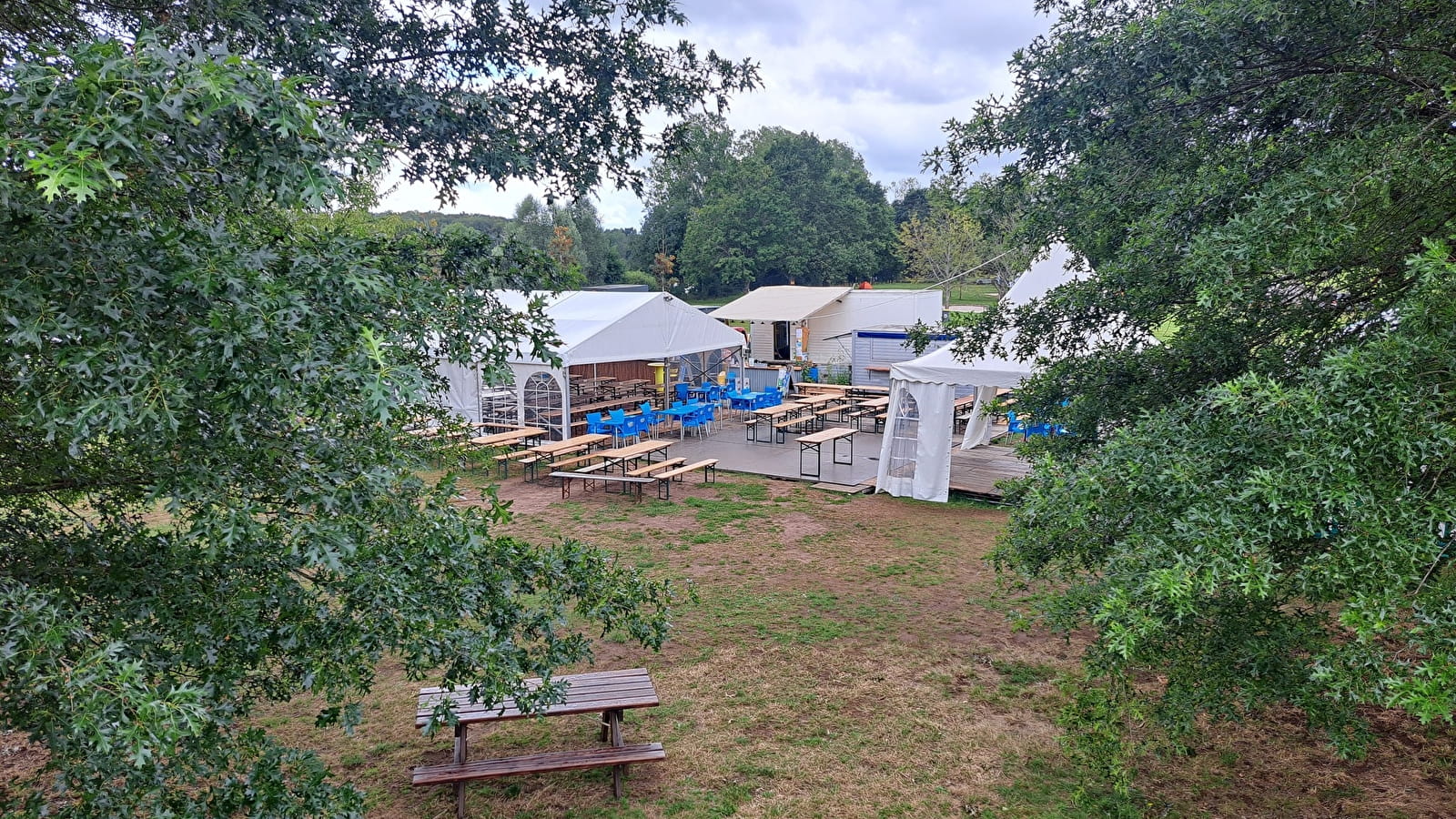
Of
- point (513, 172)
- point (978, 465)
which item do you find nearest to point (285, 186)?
point (513, 172)

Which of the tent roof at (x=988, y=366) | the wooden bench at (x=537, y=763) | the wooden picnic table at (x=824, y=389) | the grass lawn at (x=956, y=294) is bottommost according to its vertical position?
the wooden bench at (x=537, y=763)

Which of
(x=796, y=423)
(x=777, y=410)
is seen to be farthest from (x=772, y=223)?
(x=777, y=410)

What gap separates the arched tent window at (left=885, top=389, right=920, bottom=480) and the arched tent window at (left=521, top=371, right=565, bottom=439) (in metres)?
7.13

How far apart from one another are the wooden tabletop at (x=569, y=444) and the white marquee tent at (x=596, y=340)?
0.91m

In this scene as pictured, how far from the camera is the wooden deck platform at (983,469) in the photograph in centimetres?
1329

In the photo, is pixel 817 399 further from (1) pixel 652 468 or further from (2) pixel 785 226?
(2) pixel 785 226

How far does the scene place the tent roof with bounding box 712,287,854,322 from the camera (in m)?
28.0

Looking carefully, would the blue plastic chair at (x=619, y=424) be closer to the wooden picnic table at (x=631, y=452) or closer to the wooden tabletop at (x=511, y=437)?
the wooden picnic table at (x=631, y=452)

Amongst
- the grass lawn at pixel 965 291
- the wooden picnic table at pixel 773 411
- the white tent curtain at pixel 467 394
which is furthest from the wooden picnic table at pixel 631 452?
the grass lawn at pixel 965 291

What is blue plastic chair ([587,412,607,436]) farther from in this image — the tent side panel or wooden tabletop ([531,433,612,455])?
the tent side panel

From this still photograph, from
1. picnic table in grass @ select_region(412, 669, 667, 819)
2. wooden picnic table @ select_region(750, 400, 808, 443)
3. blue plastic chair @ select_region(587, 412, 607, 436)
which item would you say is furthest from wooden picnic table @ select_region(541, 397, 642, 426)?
picnic table in grass @ select_region(412, 669, 667, 819)

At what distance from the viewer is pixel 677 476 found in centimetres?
1455

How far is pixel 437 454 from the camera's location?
11.0 feet

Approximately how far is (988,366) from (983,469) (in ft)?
9.75
